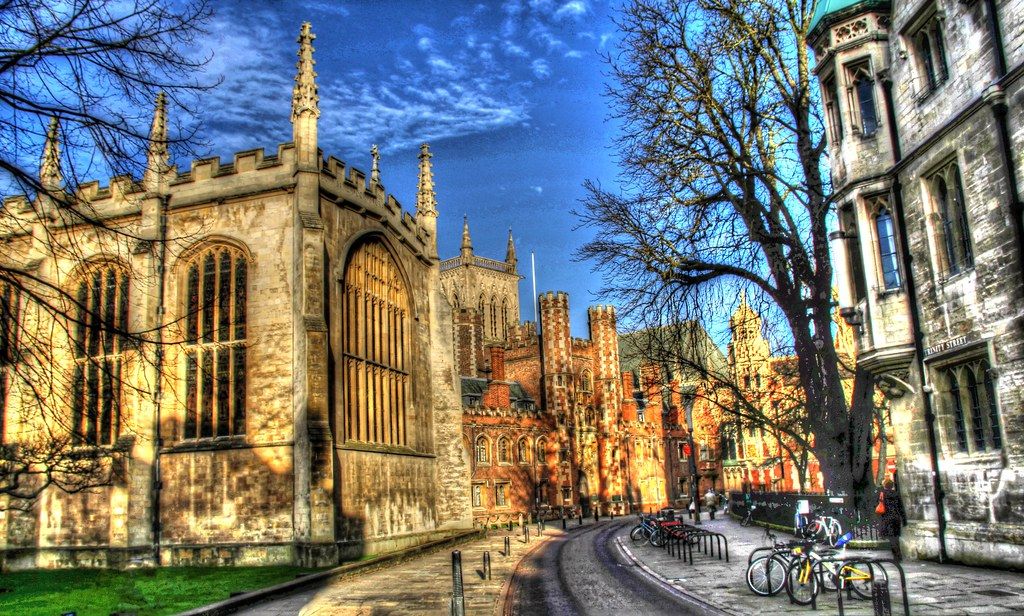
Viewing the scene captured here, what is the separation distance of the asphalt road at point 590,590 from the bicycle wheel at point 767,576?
1061mm

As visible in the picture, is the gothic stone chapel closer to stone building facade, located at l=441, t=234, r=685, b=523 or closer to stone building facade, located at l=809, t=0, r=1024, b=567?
stone building facade, located at l=809, t=0, r=1024, b=567

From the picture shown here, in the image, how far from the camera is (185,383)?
2491cm

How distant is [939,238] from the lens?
51.8 feet

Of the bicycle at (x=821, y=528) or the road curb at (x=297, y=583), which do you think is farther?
the bicycle at (x=821, y=528)

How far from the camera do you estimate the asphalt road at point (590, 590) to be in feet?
41.2

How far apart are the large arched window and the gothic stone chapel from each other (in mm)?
86

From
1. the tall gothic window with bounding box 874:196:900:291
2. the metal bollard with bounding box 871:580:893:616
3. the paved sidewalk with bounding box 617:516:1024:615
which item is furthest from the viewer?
the tall gothic window with bounding box 874:196:900:291

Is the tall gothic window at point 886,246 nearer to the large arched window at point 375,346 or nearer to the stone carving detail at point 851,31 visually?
the stone carving detail at point 851,31

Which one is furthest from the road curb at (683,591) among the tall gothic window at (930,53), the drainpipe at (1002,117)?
the tall gothic window at (930,53)

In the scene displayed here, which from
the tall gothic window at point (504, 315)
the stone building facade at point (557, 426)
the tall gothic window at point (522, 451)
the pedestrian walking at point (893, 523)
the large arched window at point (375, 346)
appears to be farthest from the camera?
the tall gothic window at point (504, 315)

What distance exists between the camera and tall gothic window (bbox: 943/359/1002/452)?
14.5m

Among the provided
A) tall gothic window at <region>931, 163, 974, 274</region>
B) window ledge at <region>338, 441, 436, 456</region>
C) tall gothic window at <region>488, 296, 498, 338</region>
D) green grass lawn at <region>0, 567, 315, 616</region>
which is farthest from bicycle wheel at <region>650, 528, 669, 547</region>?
tall gothic window at <region>488, 296, 498, 338</region>

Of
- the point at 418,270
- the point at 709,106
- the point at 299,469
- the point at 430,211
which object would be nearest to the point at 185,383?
the point at 299,469

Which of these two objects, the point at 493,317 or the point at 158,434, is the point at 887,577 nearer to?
the point at 158,434
